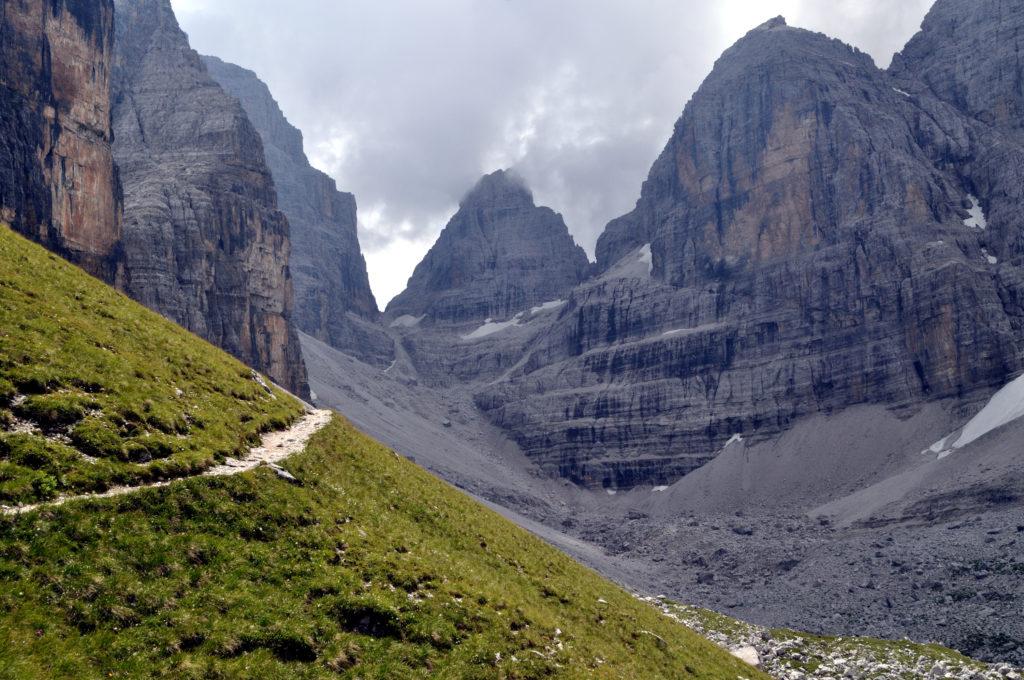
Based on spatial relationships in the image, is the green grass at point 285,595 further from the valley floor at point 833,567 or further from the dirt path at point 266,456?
the valley floor at point 833,567

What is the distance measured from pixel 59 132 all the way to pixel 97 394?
132925 mm

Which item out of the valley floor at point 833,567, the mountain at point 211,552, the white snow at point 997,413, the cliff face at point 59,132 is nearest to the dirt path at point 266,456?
the mountain at point 211,552

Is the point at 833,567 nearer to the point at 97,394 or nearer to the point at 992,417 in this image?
the point at 992,417

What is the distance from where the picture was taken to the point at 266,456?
2936 cm

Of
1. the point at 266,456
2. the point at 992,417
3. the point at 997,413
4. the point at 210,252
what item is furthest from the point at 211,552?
the point at 997,413

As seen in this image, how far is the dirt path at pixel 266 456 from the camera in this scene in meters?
21.0

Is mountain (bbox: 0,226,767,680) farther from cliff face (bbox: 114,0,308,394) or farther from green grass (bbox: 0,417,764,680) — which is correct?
cliff face (bbox: 114,0,308,394)

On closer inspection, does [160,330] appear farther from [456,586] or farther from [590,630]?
[590,630]

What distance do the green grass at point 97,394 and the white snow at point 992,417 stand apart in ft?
511

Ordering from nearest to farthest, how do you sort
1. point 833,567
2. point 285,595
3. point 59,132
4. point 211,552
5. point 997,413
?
point 285,595, point 211,552, point 833,567, point 59,132, point 997,413

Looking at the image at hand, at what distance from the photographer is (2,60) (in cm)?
13262

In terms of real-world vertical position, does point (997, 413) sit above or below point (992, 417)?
above

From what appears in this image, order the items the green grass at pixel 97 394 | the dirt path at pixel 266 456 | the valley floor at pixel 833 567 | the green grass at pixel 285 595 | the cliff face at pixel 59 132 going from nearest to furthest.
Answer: the green grass at pixel 285 595 → the dirt path at pixel 266 456 → the green grass at pixel 97 394 → the valley floor at pixel 833 567 → the cliff face at pixel 59 132

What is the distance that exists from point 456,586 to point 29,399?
542 inches
